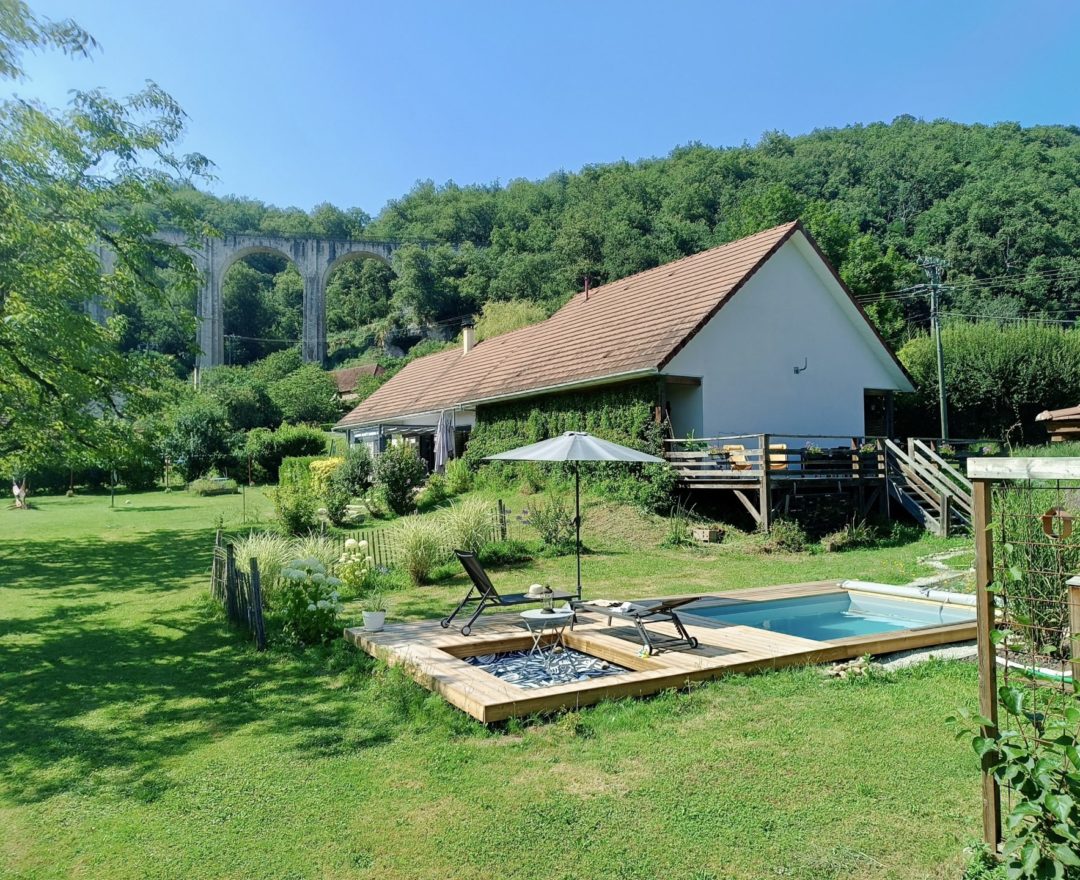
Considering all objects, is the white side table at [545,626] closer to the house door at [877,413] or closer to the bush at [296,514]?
the bush at [296,514]

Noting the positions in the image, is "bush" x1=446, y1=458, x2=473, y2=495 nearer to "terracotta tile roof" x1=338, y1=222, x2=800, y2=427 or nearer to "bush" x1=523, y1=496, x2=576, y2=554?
"terracotta tile roof" x1=338, y1=222, x2=800, y2=427

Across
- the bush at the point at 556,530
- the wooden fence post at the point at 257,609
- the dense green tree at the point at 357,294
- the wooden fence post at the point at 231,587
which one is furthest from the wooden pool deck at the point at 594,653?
the dense green tree at the point at 357,294

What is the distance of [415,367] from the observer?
115 feet

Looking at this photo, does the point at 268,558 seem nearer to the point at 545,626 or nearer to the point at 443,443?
the point at 545,626

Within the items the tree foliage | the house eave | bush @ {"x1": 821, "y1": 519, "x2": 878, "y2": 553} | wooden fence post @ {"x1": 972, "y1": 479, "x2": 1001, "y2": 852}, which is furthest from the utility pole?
wooden fence post @ {"x1": 972, "y1": 479, "x2": 1001, "y2": 852}

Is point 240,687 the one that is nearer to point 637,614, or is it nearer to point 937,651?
point 637,614

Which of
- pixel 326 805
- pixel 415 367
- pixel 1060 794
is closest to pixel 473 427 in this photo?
pixel 415 367

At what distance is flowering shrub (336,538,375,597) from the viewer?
10.5 metres

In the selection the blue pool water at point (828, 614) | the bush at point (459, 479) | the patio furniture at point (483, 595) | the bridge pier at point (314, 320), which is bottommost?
the blue pool water at point (828, 614)

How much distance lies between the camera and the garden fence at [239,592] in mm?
7680

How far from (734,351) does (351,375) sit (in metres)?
48.9

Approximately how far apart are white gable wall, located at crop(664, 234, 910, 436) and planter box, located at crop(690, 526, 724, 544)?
371cm

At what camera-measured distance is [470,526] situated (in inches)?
508

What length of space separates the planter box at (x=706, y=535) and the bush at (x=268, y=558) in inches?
318
